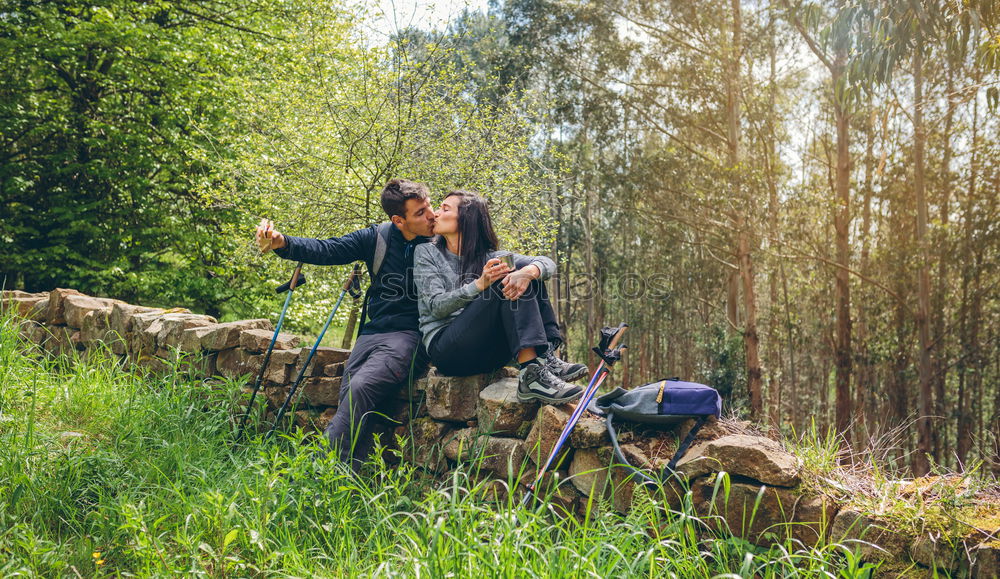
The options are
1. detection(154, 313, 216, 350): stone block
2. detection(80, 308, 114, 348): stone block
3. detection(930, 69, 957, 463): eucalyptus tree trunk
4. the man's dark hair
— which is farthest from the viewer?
detection(930, 69, 957, 463): eucalyptus tree trunk

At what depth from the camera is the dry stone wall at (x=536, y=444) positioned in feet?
6.06

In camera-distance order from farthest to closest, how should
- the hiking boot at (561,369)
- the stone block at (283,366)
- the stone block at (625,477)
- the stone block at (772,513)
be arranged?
the stone block at (283,366) < the hiking boot at (561,369) < the stone block at (625,477) < the stone block at (772,513)

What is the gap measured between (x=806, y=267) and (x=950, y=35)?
11.7m

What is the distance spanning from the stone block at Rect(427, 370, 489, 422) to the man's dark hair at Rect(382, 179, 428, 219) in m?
0.91

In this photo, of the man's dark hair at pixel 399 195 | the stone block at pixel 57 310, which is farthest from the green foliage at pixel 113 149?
the man's dark hair at pixel 399 195

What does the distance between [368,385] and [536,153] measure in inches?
555

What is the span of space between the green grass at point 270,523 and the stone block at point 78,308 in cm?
160

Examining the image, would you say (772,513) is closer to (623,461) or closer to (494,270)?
(623,461)

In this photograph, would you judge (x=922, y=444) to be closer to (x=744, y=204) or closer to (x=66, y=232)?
(x=744, y=204)

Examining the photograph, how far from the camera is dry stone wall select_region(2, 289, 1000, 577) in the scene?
185 centimetres

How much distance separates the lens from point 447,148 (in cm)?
738

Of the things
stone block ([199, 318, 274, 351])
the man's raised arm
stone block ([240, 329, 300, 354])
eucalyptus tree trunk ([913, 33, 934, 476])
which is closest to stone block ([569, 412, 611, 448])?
the man's raised arm

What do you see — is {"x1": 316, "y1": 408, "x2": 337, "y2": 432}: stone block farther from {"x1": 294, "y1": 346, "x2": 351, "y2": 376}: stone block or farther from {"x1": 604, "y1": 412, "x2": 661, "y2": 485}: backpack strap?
{"x1": 604, "y1": 412, "x2": 661, "y2": 485}: backpack strap

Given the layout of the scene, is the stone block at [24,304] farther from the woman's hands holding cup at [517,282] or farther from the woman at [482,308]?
the woman's hands holding cup at [517,282]
